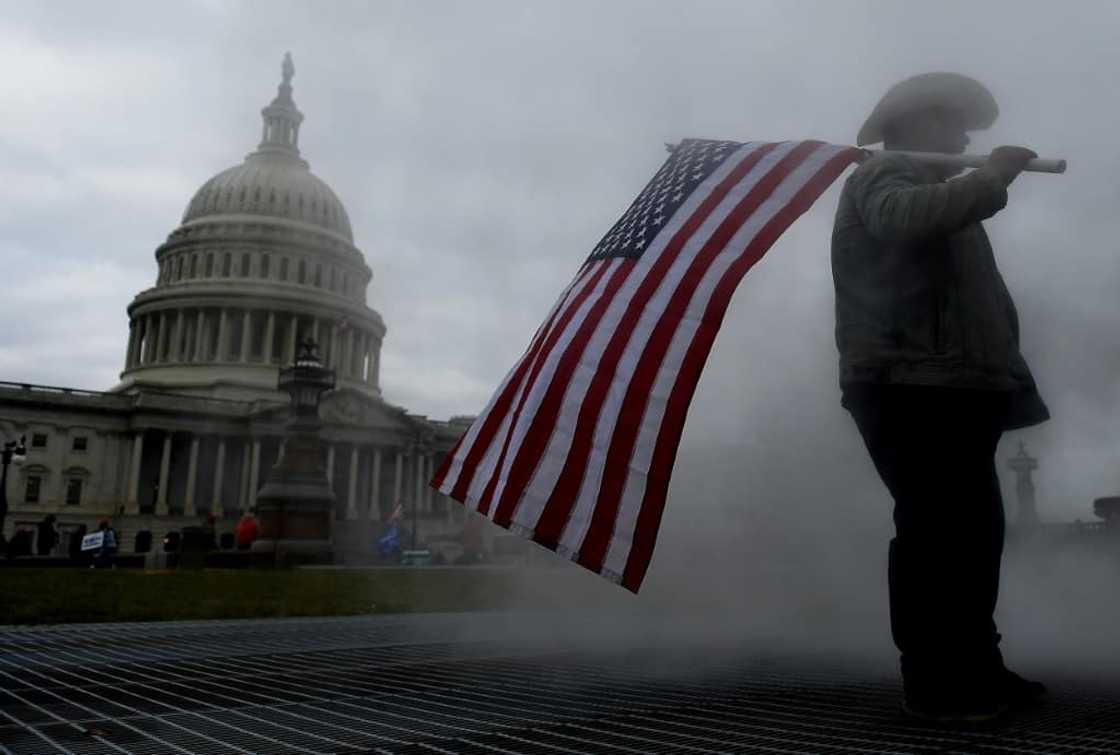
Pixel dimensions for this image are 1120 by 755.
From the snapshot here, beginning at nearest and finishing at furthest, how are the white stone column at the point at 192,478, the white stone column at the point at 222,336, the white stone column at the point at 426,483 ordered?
1. the white stone column at the point at 192,478
2. the white stone column at the point at 426,483
3. the white stone column at the point at 222,336

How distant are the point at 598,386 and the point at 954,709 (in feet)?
5.61

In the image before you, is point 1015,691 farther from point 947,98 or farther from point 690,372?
point 947,98

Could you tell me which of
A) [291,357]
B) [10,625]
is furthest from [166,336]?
[10,625]

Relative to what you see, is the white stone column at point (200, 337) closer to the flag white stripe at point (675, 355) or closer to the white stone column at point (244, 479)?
the white stone column at point (244, 479)

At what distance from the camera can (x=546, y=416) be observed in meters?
3.54

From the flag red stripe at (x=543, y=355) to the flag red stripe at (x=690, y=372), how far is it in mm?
535

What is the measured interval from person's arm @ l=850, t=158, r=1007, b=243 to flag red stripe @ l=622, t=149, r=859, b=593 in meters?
0.25

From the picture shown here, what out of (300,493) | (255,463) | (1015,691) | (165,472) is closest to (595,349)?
(1015,691)

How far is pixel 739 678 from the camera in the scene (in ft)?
12.9

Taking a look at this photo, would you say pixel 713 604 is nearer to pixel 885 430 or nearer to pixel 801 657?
pixel 801 657

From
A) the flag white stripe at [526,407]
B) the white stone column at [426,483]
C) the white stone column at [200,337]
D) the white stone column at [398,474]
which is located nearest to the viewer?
the flag white stripe at [526,407]

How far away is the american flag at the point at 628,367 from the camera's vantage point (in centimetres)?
316

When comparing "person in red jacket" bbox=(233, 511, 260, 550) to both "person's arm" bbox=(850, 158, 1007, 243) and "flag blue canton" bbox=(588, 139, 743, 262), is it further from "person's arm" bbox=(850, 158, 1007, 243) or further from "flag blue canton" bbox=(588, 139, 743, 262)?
"person's arm" bbox=(850, 158, 1007, 243)

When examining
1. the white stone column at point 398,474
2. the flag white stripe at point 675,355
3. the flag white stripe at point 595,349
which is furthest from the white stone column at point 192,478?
the flag white stripe at point 675,355
